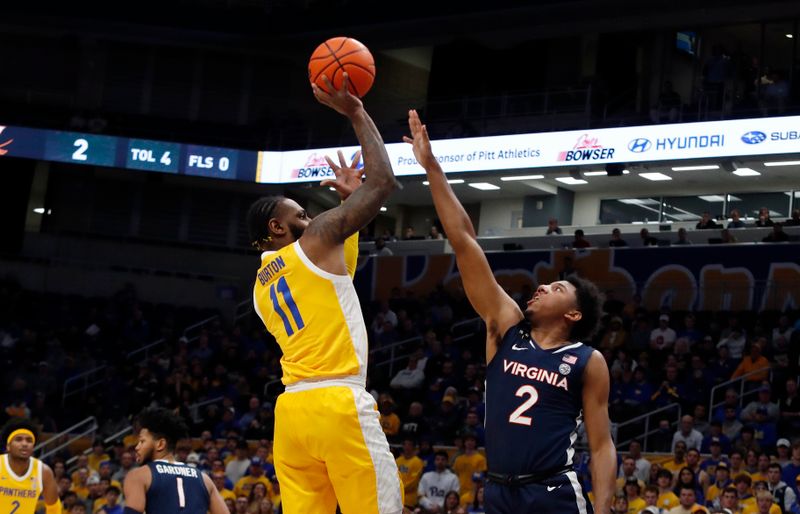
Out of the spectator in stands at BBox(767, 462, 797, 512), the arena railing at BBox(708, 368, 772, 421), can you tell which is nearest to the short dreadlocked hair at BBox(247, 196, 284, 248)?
the spectator in stands at BBox(767, 462, 797, 512)

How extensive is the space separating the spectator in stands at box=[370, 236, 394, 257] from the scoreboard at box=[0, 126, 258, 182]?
3.71m

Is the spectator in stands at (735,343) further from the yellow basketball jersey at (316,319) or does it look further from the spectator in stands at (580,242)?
the yellow basketball jersey at (316,319)

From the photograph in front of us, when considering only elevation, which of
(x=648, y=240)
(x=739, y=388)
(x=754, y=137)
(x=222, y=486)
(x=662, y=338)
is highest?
(x=754, y=137)

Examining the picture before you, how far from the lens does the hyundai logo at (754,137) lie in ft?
71.3

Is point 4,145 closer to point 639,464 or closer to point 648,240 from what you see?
point 648,240

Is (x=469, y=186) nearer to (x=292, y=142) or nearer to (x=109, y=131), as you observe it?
(x=292, y=142)

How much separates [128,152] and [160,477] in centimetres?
2133

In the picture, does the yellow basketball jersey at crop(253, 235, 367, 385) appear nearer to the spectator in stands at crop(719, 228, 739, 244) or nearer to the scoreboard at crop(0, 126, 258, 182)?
the spectator in stands at crop(719, 228, 739, 244)

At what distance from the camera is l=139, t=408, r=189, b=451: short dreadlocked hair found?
7570mm

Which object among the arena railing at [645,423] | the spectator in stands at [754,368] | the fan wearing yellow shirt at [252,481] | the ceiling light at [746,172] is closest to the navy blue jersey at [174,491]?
the fan wearing yellow shirt at [252,481]

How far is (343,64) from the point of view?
21.0 feet

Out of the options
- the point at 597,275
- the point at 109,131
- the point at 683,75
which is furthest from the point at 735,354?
the point at 109,131

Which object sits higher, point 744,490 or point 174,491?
point 174,491

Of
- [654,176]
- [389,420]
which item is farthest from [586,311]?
[654,176]
